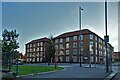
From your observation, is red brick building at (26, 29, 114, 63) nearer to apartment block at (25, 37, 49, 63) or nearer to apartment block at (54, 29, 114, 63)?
apartment block at (54, 29, 114, 63)

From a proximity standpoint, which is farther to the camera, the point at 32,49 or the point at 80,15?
the point at 32,49

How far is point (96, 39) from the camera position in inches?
3585

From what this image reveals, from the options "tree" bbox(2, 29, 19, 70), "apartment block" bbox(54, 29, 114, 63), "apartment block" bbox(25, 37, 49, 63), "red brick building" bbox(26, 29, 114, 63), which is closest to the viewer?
"tree" bbox(2, 29, 19, 70)

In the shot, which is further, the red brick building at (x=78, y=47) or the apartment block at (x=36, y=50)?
the apartment block at (x=36, y=50)

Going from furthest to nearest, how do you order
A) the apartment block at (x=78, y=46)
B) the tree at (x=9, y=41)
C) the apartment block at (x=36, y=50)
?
the apartment block at (x=36, y=50)
the apartment block at (x=78, y=46)
the tree at (x=9, y=41)

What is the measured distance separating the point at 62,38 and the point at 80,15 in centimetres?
4721

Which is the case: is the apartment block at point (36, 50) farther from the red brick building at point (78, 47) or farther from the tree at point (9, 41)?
the tree at point (9, 41)

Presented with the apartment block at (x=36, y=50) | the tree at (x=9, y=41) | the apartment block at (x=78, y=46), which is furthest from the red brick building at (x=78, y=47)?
the tree at (x=9, y=41)

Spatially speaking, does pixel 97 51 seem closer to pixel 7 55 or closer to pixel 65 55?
pixel 65 55

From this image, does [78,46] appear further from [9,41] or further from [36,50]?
[9,41]

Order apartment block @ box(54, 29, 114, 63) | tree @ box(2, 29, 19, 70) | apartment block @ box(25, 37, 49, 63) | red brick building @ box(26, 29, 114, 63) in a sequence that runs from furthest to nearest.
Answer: apartment block @ box(25, 37, 49, 63), apartment block @ box(54, 29, 114, 63), red brick building @ box(26, 29, 114, 63), tree @ box(2, 29, 19, 70)

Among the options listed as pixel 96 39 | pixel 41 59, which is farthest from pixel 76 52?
pixel 41 59

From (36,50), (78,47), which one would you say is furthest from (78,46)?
(36,50)

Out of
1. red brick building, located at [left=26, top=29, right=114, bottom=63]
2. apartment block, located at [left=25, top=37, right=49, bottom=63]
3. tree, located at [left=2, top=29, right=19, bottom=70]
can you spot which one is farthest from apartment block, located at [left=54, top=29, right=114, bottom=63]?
tree, located at [left=2, top=29, right=19, bottom=70]
